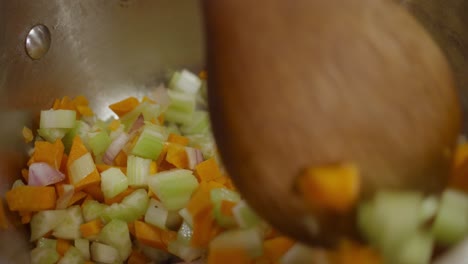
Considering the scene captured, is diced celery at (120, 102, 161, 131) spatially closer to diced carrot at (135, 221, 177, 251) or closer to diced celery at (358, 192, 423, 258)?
diced carrot at (135, 221, 177, 251)

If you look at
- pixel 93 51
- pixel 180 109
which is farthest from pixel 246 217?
pixel 93 51

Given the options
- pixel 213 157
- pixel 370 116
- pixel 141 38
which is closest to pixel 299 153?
pixel 370 116

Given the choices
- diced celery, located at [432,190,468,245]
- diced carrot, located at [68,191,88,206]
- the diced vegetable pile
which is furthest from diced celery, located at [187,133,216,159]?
diced celery, located at [432,190,468,245]

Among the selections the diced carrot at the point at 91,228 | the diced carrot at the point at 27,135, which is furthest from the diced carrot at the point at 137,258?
the diced carrot at the point at 27,135

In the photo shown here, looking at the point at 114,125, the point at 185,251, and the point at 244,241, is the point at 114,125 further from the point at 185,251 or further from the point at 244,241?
the point at 244,241

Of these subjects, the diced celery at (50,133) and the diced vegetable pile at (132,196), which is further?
the diced celery at (50,133)

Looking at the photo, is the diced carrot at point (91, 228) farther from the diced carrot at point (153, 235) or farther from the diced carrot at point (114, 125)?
the diced carrot at point (114, 125)
